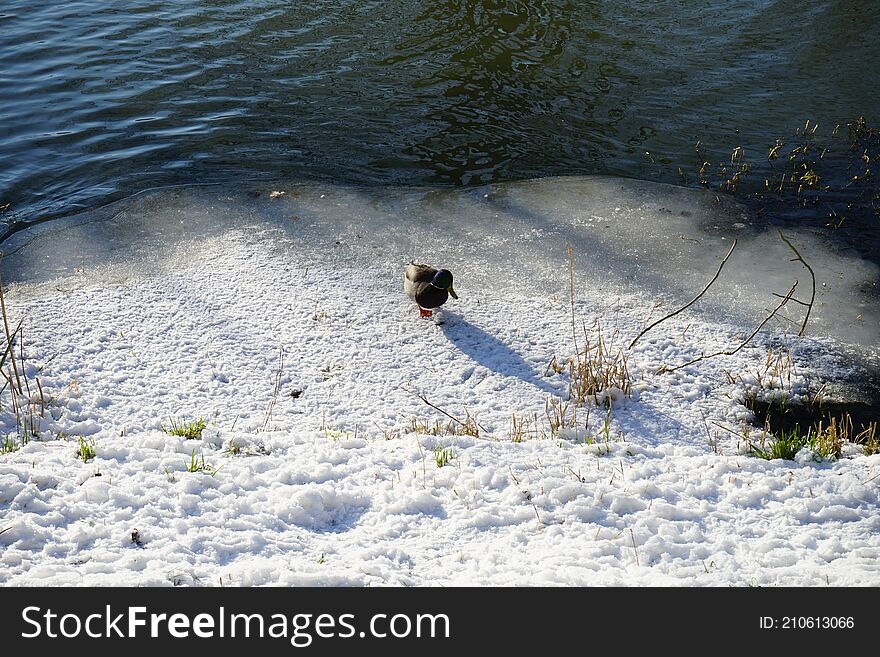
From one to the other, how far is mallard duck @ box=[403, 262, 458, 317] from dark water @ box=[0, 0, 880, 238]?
94.8 inches

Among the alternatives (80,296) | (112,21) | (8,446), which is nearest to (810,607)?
(8,446)

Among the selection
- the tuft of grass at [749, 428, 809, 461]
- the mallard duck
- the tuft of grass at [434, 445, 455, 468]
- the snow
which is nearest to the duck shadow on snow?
the snow

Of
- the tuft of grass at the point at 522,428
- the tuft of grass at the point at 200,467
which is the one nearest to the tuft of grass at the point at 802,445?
the tuft of grass at the point at 522,428

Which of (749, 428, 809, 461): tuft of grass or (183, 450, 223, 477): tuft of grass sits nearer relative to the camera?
(183, 450, 223, 477): tuft of grass

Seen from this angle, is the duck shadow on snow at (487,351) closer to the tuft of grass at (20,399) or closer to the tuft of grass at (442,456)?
the tuft of grass at (442,456)

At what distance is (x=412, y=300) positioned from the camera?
5.82 m

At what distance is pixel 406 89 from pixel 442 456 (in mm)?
6135

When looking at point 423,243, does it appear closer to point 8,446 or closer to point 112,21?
point 8,446

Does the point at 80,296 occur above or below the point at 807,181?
below

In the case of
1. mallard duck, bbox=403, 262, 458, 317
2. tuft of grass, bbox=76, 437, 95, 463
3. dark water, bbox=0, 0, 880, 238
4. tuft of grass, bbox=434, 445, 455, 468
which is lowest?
tuft of grass, bbox=434, 445, 455, 468

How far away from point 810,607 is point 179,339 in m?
3.99

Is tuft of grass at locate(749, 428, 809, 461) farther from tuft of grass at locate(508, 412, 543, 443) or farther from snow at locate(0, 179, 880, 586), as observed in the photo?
tuft of grass at locate(508, 412, 543, 443)

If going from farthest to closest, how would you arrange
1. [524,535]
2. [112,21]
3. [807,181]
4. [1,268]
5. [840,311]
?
[112,21], [807,181], [1,268], [840,311], [524,535]

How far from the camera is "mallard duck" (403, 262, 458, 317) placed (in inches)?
209
